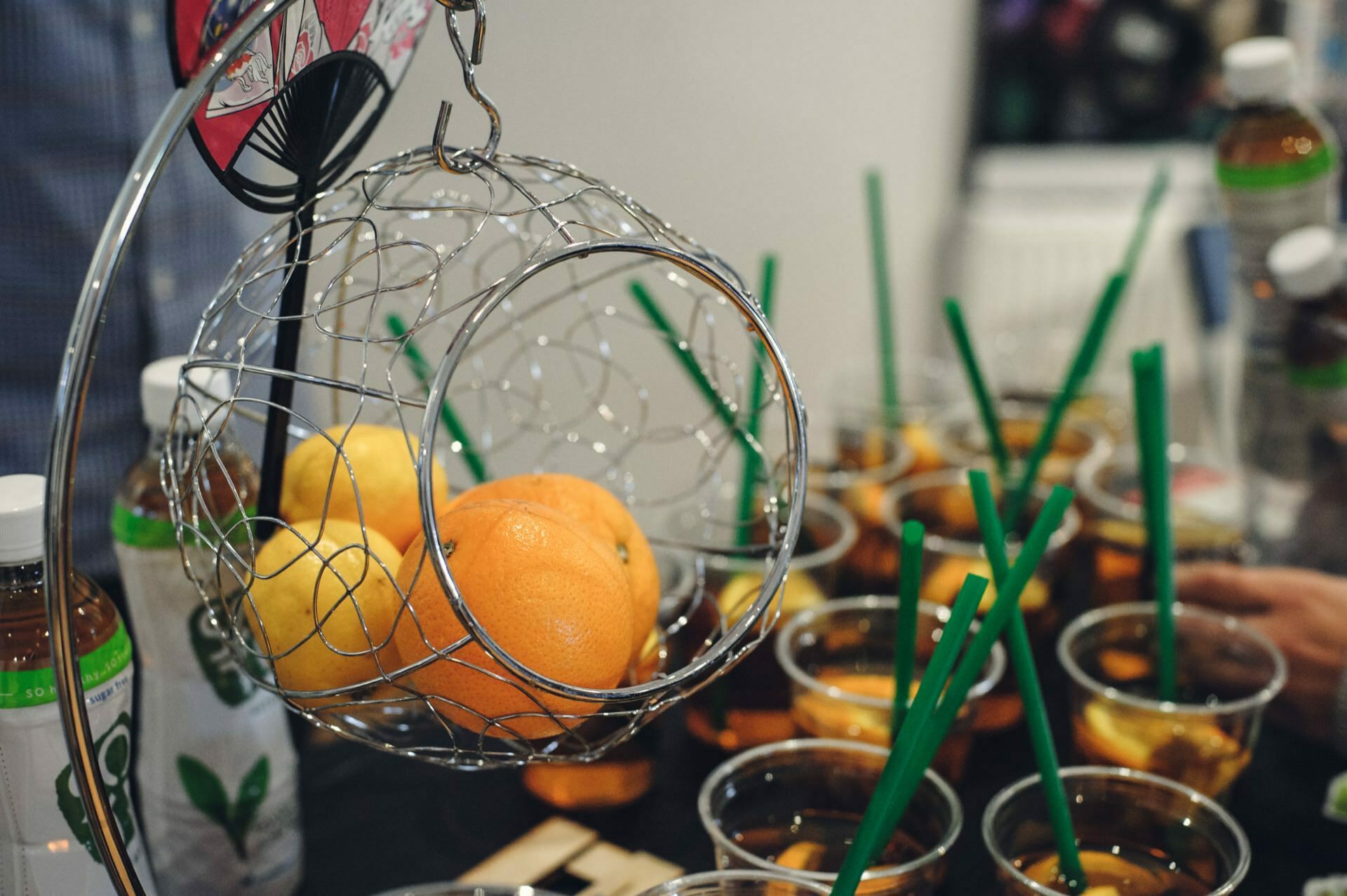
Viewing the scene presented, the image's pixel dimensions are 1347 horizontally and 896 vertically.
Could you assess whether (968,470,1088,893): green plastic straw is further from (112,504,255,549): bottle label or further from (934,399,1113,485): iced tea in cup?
(934,399,1113,485): iced tea in cup

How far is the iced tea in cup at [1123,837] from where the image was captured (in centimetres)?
51

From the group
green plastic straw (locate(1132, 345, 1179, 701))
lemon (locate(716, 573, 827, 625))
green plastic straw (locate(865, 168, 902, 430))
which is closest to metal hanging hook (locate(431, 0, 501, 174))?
lemon (locate(716, 573, 827, 625))

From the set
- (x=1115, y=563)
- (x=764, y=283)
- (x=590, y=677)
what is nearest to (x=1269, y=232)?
(x=1115, y=563)

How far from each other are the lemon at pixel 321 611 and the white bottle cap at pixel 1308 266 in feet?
2.17

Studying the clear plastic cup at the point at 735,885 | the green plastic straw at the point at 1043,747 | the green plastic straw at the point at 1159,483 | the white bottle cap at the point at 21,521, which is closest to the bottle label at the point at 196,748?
the white bottle cap at the point at 21,521

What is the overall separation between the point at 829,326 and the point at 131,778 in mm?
1544

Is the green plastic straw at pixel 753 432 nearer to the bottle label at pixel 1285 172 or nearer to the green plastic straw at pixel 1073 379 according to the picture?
the green plastic straw at pixel 1073 379

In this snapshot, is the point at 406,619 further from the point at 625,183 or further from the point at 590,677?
the point at 625,183

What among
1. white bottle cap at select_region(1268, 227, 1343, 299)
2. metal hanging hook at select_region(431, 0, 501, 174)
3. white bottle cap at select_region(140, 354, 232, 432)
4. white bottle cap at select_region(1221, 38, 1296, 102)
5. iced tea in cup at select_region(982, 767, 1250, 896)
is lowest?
iced tea in cup at select_region(982, 767, 1250, 896)

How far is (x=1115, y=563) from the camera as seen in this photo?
0.84 meters

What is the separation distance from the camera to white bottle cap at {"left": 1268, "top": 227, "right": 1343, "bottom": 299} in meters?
0.79

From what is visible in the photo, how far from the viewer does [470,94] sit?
17.0 inches

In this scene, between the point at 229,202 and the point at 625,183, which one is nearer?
the point at 229,202

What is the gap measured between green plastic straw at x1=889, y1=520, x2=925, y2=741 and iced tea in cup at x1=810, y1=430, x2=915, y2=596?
0.21m
